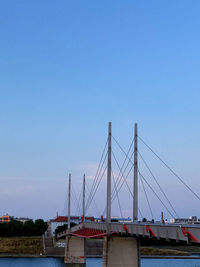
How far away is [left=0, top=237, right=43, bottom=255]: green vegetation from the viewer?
108162 mm

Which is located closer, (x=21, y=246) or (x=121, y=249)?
(x=121, y=249)

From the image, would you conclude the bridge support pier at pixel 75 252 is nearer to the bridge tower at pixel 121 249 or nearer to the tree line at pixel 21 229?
the bridge tower at pixel 121 249

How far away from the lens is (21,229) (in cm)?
15338

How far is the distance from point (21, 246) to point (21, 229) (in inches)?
1678

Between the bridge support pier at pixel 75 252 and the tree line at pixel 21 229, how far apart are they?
60.8 meters

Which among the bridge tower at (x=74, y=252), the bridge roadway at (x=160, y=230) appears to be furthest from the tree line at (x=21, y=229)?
the bridge roadway at (x=160, y=230)

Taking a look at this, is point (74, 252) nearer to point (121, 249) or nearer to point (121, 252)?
point (121, 252)

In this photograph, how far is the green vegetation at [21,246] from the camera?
10816cm

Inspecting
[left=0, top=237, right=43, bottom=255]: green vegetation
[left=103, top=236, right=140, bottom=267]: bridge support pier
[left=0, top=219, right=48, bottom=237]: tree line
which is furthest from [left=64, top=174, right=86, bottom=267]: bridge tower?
[left=0, top=219, right=48, bottom=237]: tree line

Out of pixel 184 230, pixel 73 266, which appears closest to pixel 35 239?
pixel 73 266

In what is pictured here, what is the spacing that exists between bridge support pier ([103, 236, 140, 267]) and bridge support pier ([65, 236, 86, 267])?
134 feet

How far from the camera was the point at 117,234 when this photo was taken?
51625 millimetres

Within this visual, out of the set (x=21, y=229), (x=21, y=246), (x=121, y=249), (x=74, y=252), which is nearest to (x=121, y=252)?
(x=121, y=249)

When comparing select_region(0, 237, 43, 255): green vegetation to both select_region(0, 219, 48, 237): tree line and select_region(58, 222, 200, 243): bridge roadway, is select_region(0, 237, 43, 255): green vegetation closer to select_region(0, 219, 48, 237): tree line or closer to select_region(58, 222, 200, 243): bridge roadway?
select_region(0, 219, 48, 237): tree line
